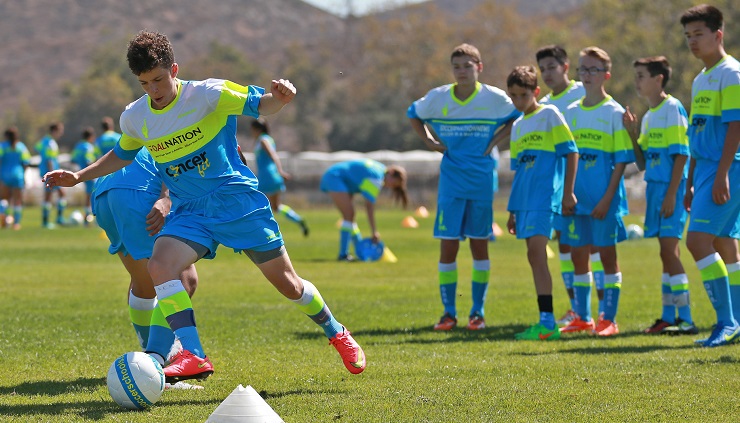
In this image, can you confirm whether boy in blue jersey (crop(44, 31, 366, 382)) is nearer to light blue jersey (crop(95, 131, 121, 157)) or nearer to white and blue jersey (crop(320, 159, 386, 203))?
white and blue jersey (crop(320, 159, 386, 203))

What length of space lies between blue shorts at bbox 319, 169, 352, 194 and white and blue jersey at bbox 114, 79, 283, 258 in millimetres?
10556

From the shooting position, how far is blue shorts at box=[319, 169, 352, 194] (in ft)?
56.4

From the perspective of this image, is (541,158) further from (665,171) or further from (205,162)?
(205,162)

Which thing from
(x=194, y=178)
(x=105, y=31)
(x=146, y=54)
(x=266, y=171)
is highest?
(x=146, y=54)

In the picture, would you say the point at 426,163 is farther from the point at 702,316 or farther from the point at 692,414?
the point at 692,414

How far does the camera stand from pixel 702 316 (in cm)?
1067

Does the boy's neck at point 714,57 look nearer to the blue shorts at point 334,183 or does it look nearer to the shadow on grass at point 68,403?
the shadow on grass at point 68,403

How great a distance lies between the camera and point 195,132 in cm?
647

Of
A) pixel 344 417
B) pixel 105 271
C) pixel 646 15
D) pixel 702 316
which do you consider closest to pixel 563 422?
pixel 344 417

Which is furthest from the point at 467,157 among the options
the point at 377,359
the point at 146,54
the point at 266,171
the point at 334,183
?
the point at 266,171

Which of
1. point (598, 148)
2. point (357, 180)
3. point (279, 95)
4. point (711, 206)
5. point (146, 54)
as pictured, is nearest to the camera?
point (146, 54)

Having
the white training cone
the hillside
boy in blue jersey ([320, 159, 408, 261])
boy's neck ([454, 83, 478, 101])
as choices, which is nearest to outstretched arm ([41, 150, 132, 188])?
the white training cone

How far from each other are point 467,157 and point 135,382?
15.4 ft

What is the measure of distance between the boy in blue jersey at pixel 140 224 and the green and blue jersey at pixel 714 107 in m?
3.86
